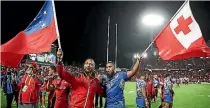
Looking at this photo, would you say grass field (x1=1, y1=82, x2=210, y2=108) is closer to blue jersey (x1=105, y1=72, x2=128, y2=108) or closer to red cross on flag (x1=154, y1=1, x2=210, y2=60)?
blue jersey (x1=105, y1=72, x2=128, y2=108)

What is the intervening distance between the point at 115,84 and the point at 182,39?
1.99 metres

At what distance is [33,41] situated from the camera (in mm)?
7457

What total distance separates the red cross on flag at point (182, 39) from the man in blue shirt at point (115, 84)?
112 centimetres

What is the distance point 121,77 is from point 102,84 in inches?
16.6

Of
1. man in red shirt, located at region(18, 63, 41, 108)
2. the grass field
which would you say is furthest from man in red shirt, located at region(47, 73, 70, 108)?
the grass field

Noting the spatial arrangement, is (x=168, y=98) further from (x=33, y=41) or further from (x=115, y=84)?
(x=33, y=41)

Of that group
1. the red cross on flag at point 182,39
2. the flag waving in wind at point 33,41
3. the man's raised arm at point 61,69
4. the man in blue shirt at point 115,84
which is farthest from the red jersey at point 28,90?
the red cross on flag at point 182,39

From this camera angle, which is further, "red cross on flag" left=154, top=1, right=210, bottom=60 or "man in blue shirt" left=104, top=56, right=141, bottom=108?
"red cross on flag" left=154, top=1, right=210, bottom=60

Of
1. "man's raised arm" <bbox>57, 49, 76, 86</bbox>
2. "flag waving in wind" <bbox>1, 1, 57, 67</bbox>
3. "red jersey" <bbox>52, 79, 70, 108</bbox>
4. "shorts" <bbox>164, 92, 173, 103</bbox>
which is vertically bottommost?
"shorts" <bbox>164, 92, 173, 103</bbox>

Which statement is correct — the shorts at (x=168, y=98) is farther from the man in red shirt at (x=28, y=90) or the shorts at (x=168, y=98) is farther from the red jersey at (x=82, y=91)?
the red jersey at (x=82, y=91)

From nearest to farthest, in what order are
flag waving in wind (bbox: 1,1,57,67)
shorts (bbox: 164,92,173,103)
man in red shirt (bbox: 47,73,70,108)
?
flag waving in wind (bbox: 1,1,57,67) < man in red shirt (bbox: 47,73,70,108) < shorts (bbox: 164,92,173,103)

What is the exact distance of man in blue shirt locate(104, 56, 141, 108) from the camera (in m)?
6.66

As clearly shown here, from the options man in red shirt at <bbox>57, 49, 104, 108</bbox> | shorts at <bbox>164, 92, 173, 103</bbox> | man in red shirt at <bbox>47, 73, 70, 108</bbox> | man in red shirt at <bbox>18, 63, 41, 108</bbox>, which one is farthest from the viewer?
shorts at <bbox>164, 92, 173, 103</bbox>

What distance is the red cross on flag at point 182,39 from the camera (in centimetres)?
730
